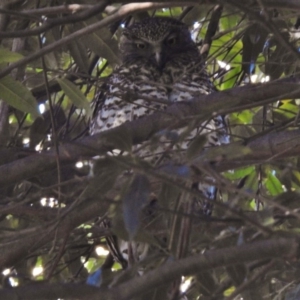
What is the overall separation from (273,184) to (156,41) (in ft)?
3.49

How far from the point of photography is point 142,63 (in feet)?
12.1

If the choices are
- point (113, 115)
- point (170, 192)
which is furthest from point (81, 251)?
point (170, 192)

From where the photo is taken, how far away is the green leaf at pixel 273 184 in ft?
10.4

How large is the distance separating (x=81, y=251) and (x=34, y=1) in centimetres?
98

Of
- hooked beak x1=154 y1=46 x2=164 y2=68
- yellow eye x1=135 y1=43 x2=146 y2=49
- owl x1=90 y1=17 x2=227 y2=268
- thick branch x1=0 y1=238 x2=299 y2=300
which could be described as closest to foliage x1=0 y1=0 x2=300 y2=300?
thick branch x1=0 y1=238 x2=299 y2=300

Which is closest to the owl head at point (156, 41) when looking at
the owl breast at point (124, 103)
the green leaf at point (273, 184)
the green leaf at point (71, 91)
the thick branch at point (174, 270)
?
the owl breast at point (124, 103)

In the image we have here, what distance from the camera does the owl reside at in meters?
3.23

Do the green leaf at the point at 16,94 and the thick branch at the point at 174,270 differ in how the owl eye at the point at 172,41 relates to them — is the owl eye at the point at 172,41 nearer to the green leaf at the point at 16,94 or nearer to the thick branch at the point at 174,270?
the green leaf at the point at 16,94

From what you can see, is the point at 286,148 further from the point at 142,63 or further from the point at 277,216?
the point at 142,63

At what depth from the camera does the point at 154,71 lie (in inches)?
142

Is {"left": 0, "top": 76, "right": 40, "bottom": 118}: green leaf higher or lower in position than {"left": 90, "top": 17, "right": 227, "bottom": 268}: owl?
higher

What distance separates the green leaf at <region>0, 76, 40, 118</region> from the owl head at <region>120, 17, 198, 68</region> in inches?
56.8

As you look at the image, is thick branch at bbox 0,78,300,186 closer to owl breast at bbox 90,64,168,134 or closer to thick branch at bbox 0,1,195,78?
thick branch at bbox 0,1,195,78

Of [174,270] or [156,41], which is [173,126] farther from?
[156,41]
